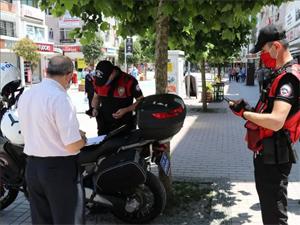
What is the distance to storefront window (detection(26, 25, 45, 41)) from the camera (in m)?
41.3

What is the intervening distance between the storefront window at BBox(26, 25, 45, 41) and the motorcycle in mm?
39065

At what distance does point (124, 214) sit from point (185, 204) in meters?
0.95

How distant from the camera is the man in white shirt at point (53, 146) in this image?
3049 millimetres

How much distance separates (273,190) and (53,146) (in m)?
1.69

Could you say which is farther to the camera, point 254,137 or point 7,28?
point 7,28

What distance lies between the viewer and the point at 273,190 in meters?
3.17

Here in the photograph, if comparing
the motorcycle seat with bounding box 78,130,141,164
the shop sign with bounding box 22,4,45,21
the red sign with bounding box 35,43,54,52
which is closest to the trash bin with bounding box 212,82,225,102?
the motorcycle seat with bounding box 78,130,141,164

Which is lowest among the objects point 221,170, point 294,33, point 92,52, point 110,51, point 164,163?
point 221,170

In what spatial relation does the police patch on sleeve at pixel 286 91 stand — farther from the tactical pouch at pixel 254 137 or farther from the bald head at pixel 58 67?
the bald head at pixel 58 67

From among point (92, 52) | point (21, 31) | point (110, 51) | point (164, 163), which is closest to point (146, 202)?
point (164, 163)

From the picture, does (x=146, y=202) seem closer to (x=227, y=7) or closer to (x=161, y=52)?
(x=161, y=52)

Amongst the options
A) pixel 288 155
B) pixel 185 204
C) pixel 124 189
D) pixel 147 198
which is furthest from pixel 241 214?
pixel 288 155

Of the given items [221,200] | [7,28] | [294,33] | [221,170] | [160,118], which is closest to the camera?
[160,118]

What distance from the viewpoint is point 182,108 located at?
14.0 ft
